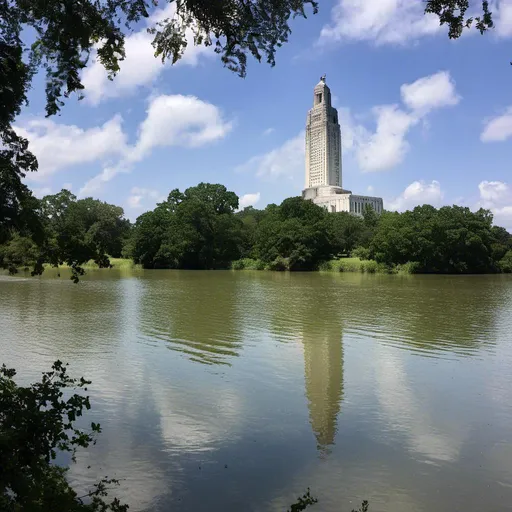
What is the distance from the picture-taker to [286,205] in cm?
7456

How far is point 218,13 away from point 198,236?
6365 cm

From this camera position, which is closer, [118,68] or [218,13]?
[218,13]

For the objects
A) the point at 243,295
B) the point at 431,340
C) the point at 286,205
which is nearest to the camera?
the point at 431,340

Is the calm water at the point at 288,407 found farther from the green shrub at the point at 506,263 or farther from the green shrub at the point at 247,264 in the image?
the green shrub at the point at 247,264

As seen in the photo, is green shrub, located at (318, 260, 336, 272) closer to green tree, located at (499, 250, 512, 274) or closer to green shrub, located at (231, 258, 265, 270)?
green shrub, located at (231, 258, 265, 270)

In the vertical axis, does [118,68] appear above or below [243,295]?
above

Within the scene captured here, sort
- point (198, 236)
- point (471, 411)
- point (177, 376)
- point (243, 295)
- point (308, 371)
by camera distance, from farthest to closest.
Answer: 1. point (198, 236)
2. point (243, 295)
3. point (308, 371)
4. point (177, 376)
5. point (471, 411)

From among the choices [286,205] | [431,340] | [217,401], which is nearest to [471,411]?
[217,401]

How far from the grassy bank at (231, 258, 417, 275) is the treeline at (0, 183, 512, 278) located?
17 cm

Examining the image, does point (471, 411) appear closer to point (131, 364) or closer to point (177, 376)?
point (177, 376)

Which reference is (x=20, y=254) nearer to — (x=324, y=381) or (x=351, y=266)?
(x=324, y=381)

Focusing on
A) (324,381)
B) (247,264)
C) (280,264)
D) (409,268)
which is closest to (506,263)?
(409,268)

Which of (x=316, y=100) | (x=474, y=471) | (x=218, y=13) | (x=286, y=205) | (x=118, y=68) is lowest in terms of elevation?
(x=474, y=471)

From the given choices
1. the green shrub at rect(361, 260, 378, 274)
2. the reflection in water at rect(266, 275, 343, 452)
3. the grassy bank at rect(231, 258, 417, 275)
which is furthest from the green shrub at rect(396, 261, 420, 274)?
the reflection in water at rect(266, 275, 343, 452)
